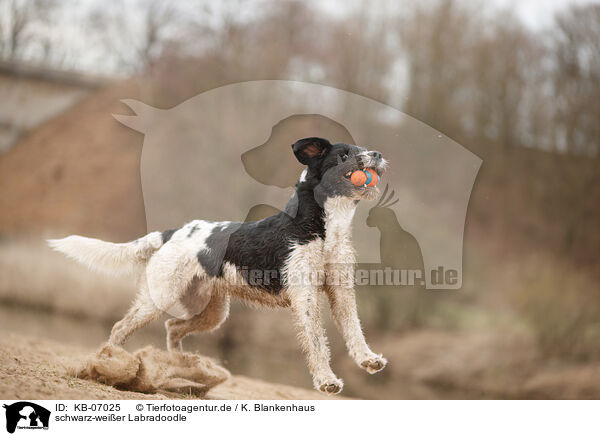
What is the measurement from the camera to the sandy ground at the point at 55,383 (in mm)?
4633

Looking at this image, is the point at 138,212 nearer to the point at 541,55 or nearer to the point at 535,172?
the point at 535,172

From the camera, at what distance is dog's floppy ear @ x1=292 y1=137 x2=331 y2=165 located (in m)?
4.61

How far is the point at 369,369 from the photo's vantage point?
14.4 feet

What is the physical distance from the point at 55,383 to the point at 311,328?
239 cm

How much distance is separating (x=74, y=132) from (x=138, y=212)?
6.36 meters

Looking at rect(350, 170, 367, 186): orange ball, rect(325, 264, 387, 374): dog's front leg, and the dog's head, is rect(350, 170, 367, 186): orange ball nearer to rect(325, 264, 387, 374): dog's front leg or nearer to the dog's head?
the dog's head

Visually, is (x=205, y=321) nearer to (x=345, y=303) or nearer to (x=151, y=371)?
(x=151, y=371)

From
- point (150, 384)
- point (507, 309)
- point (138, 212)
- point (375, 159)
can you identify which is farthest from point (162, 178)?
point (507, 309)

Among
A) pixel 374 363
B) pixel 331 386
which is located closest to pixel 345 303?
pixel 374 363

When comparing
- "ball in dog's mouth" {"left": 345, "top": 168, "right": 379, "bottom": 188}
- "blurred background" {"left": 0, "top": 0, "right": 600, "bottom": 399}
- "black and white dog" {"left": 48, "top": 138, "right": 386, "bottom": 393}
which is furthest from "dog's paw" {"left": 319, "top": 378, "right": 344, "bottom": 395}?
"blurred background" {"left": 0, "top": 0, "right": 600, "bottom": 399}
